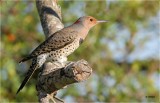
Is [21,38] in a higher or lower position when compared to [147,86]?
higher

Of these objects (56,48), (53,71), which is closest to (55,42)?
(56,48)

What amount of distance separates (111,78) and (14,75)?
1.41 meters

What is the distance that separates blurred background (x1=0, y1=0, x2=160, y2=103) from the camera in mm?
9352

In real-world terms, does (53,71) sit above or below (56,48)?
below

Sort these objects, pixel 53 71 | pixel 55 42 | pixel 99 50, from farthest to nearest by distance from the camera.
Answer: pixel 99 50 < pixel 55 42 < pixel 53 71

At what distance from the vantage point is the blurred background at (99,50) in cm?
935

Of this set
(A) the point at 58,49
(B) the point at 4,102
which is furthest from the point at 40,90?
(B) the point at 4,102

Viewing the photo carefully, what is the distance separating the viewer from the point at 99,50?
10.2 metres

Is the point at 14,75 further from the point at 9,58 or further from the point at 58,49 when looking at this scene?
the point at 58,49

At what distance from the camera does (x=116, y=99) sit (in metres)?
9.62

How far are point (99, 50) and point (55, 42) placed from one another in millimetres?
3003

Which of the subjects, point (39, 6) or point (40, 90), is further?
point (39, 6)

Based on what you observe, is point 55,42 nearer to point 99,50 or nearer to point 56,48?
point 56,48

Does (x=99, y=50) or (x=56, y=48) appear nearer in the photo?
(x=56, y=48)
